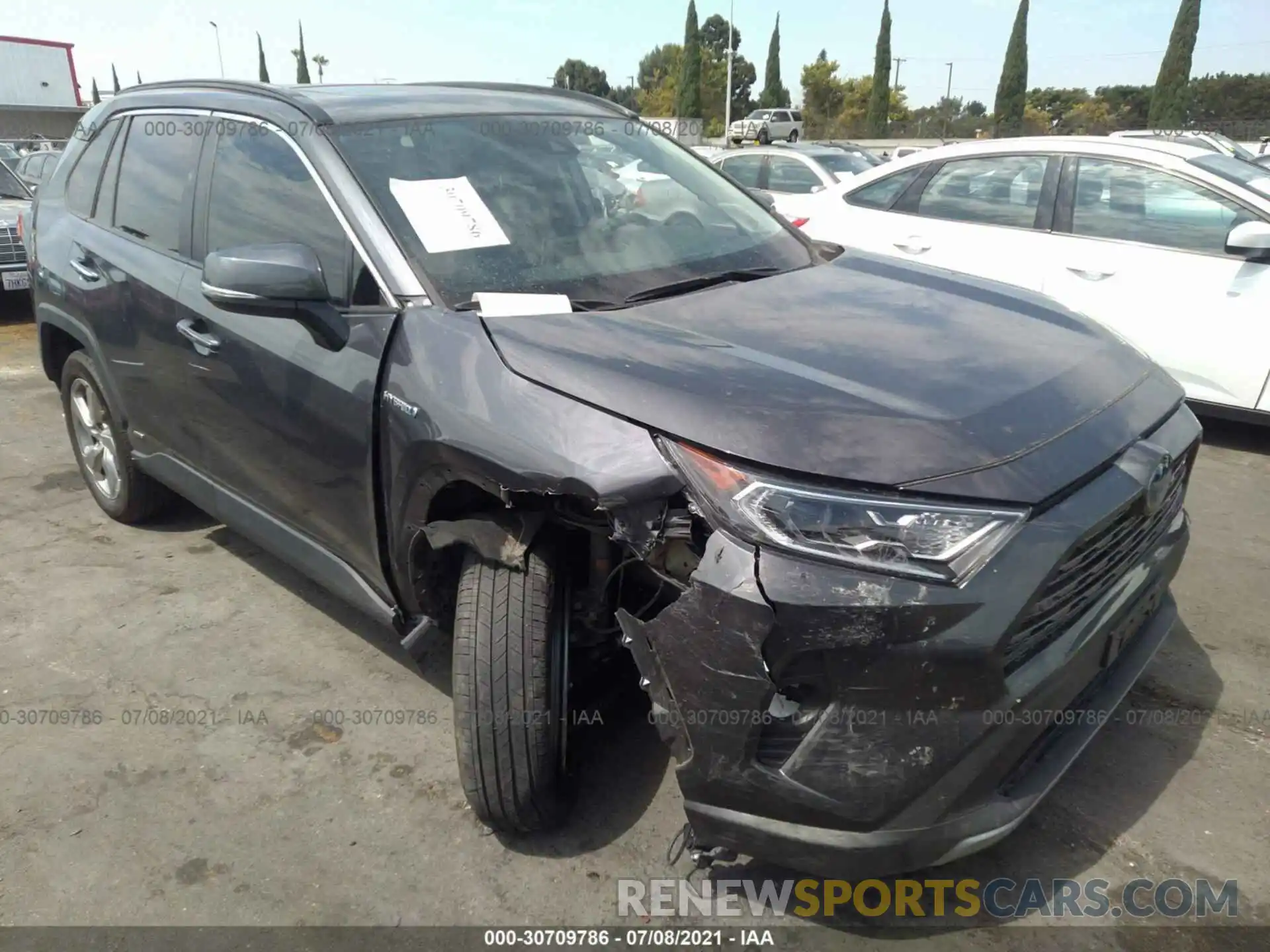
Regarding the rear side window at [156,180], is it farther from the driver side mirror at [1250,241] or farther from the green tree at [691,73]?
the green tree at [691,73]

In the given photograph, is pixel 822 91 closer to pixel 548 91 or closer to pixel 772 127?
pixel 772 127

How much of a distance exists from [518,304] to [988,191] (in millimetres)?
4278

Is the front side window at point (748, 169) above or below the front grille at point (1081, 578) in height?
above

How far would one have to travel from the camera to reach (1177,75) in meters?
38.5

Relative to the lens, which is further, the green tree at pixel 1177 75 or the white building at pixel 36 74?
the white building at pixel 36 74

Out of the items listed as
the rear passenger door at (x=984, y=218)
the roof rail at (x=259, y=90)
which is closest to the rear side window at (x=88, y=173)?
the roof rail at (x=259, y=90)

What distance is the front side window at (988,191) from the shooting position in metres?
5.47

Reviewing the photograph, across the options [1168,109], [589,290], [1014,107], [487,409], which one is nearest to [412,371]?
[487,409]

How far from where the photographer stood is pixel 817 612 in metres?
1.69

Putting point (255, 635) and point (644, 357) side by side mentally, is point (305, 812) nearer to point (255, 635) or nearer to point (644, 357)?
point (255, 635)

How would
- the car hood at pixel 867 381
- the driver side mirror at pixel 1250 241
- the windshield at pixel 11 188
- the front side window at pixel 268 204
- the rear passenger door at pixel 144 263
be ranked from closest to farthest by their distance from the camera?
the car hood at pixel 867 381 → the front side window at pixel 268 204 → the rear passenger door at pixel 144 263 → the driver side mirror at pixel 1250 241 → the windshield at pixel 11 188

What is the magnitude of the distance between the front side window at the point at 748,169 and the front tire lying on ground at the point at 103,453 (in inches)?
308

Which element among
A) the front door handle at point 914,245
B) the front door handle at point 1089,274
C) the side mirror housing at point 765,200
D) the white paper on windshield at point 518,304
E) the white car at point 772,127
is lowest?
the front door handle at point 1089,274

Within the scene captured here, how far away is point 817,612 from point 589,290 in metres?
1.18
